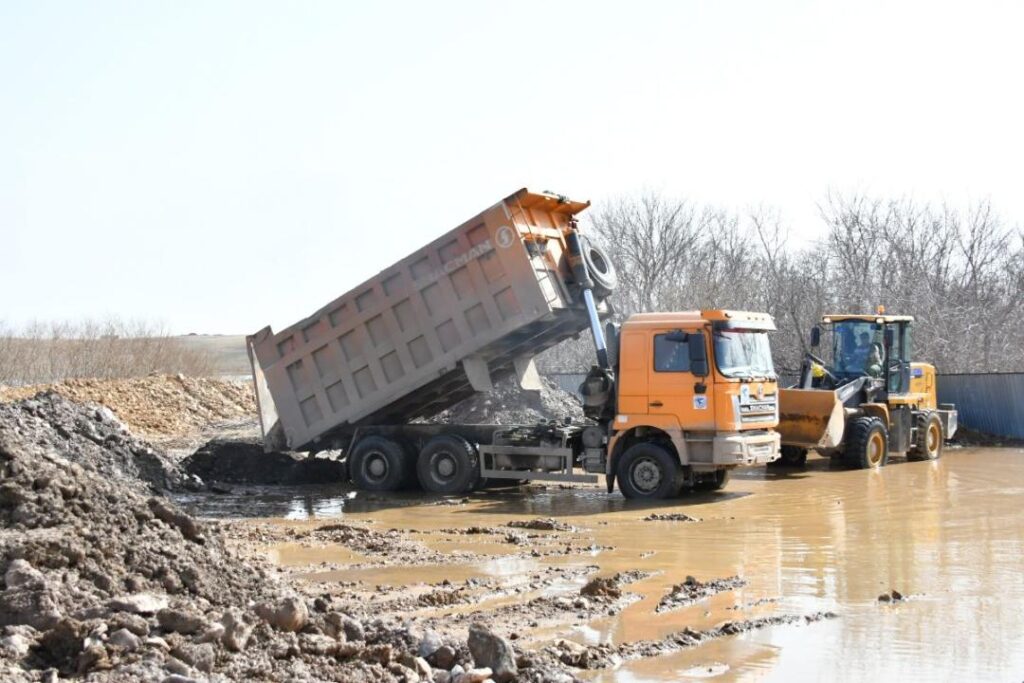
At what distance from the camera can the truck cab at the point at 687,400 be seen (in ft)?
47.0

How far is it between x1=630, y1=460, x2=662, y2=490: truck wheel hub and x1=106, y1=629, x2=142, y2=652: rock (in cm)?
936

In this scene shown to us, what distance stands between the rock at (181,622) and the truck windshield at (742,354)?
8.95 meters

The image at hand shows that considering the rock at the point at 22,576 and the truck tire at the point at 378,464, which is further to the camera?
the truck tire at the point at 378,464

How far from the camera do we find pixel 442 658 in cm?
654

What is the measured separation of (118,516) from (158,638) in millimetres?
1844

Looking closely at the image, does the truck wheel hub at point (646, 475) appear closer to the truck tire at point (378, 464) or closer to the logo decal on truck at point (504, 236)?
the logo decal on truck at point (504, 236)

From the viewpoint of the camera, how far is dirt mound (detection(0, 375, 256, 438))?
95.0 ft

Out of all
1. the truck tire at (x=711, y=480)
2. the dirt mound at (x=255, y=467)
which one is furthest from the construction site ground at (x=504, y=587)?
the dirt mound at (x=255, y=467)

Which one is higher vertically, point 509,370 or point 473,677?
point 509,370

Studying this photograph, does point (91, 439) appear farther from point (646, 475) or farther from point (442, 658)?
point (442, 658)

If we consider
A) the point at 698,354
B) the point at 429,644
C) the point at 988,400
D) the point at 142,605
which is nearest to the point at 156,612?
the point at 142,605

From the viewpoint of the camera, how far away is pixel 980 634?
764cm

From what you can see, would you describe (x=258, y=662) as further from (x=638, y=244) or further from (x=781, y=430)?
(x=638, y=244)

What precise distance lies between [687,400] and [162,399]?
68.0ft
